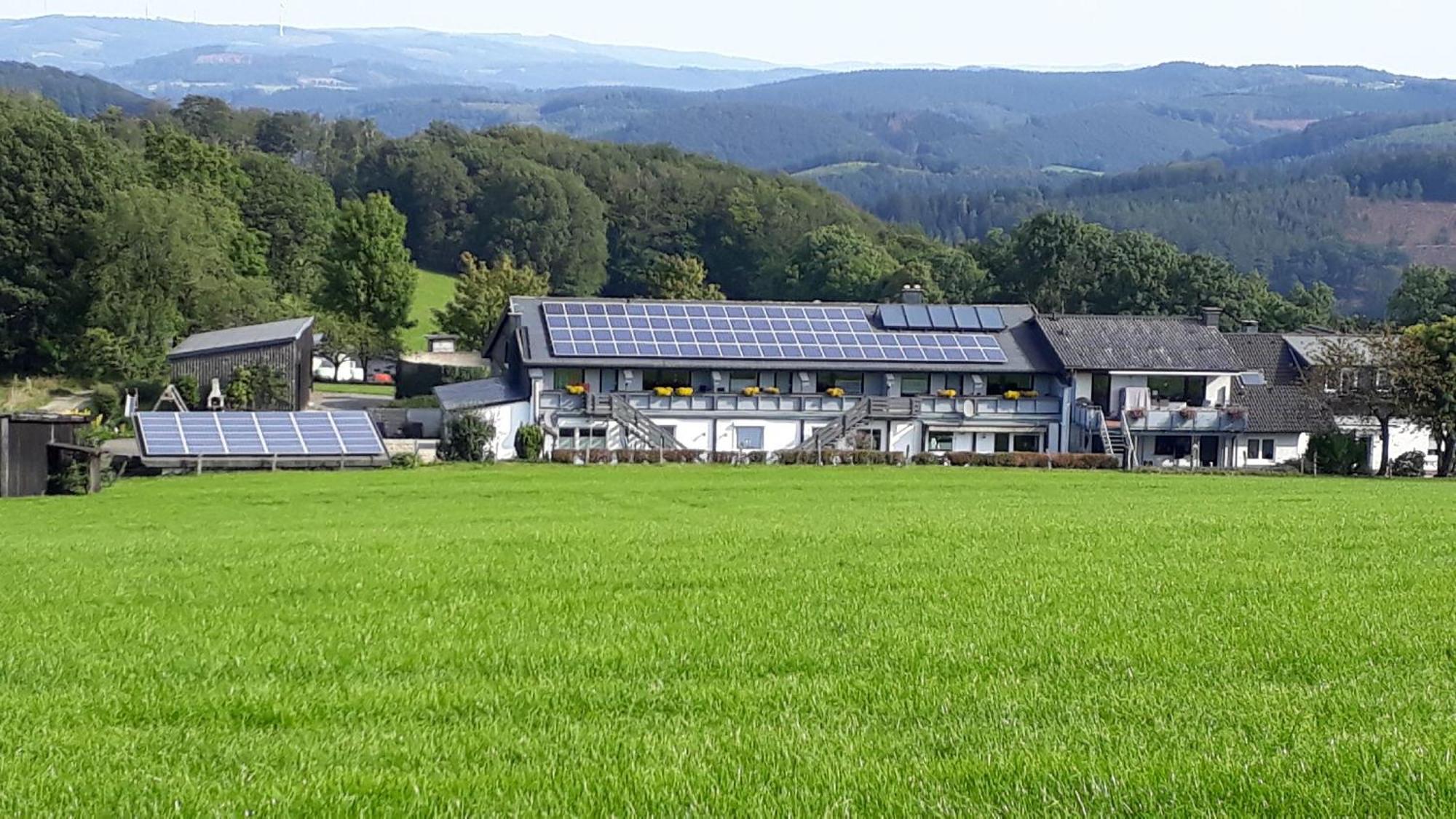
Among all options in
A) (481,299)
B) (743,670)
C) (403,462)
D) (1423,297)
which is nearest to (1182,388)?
(403,462)

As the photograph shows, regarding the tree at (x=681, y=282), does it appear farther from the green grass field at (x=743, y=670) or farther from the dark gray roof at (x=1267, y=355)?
the green grass field at (x=743, y=670)

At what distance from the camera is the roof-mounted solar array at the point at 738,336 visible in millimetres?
58031

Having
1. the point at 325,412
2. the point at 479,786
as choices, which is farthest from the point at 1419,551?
the point at 325,412

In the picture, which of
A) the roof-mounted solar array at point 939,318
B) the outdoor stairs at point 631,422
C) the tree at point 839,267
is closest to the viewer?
the outdoor stairs at point 631,422

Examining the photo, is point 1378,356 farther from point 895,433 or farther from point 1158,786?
point 1158,786

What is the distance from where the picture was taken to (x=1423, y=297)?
104500mm

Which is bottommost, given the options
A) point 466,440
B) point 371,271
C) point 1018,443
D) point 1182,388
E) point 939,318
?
point 1018,443

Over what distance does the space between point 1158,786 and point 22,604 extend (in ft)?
43.7

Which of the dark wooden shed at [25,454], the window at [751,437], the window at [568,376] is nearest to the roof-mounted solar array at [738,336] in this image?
the window at [568,376]

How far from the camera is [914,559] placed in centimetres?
1966

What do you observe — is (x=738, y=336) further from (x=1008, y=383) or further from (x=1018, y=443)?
(x=1018, y=443)

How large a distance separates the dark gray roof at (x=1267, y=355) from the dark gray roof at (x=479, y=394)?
31049mm

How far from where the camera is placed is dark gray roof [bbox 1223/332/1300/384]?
66.8m

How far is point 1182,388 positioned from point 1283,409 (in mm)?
4332
